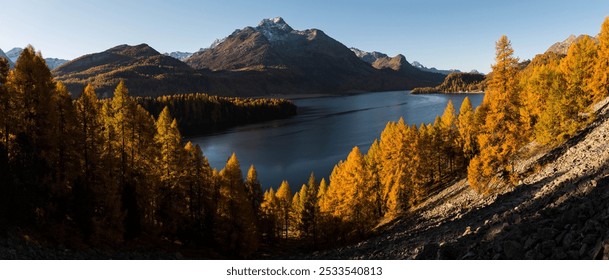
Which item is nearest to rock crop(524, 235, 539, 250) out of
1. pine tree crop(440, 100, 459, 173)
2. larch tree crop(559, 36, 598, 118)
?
larch tree crop(559, 36, 598, 118)

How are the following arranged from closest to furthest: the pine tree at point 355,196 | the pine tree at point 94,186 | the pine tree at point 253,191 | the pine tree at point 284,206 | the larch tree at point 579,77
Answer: the pine tree at point 94,186 < the pine tree at point 355,196 < the larch tree at point 579,77 < the pine tree at point 253,191 < the pine tree at point 284,206

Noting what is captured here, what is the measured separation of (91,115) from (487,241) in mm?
27521

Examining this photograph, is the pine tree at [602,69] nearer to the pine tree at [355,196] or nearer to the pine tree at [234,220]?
the pine tree at [355,196]

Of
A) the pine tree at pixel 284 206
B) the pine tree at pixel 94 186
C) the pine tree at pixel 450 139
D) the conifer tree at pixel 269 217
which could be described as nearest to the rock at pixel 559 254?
the pine tree at pixel 94 186

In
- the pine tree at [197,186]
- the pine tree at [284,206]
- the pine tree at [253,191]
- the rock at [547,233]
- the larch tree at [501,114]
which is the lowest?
the pine tree at [284,206]

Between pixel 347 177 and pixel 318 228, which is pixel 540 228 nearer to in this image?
pixel 347 177

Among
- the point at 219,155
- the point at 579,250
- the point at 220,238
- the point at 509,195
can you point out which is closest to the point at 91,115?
the point at 220,238

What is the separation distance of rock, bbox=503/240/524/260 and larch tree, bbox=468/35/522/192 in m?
18.7

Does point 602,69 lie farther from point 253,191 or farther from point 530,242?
point 253,191

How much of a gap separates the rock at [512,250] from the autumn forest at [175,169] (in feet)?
61.2

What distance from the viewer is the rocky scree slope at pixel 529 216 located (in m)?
12.5

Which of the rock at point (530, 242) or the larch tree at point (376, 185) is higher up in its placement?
the rock at point (530, 242)

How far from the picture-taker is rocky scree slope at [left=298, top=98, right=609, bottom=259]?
12.5 metres
